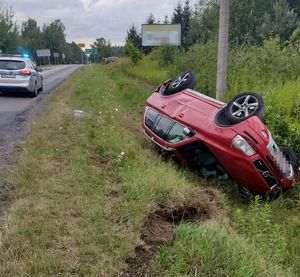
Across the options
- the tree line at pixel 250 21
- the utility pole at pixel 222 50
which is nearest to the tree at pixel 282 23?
the tree line at pixel 250 21

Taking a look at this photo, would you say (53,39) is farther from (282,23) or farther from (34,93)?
(34,93)

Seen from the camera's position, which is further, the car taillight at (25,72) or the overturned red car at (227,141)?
the car taillight at (25,72)

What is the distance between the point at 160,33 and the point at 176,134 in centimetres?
2429

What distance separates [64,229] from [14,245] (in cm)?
47

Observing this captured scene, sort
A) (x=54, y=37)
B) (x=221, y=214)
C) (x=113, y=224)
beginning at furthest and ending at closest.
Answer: (x=54, y=37) < (x=221, y=214) < (x=113, y=224)

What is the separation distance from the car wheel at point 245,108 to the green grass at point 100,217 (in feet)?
3.56

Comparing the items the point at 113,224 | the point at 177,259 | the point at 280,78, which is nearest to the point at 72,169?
the point at 113,224

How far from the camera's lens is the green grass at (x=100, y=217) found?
306 cm

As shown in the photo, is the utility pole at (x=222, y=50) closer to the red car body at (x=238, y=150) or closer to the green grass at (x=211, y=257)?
the red car body at (x=238, y=150)

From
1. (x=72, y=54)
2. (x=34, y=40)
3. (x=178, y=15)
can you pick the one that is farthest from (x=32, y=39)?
(x=178, y=15)

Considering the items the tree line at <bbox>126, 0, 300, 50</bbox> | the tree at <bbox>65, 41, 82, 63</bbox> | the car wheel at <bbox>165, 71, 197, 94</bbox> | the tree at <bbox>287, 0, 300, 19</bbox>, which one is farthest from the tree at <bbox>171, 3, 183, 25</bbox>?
the tree at <bbox>65, 41, 82, 63</bbox>

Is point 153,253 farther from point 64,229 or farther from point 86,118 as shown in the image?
point 86,118

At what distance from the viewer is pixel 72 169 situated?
523cm

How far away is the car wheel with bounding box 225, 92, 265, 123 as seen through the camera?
5.80 meters
